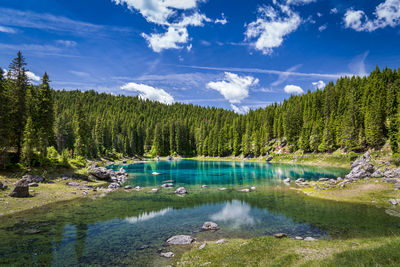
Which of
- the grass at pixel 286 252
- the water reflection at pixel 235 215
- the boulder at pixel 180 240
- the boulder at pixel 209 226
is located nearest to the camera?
the grass at pixel 286 252

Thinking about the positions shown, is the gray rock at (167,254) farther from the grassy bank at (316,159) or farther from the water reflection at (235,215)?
the grassy bank at (316,159)

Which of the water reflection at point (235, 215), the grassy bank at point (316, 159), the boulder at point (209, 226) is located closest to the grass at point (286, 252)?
the boulder at point (209, 226)

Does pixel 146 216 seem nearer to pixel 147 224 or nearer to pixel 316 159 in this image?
pixel 147 224

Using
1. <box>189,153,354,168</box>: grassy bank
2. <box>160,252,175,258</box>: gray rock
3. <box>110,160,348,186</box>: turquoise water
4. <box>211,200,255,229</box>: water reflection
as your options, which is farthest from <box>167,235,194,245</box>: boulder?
<box>189,153,354,168</box>: grassy bank

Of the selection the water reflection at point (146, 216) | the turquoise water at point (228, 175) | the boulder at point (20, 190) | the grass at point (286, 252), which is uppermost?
the boulder at point (20, 190)

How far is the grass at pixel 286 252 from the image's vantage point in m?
10.8

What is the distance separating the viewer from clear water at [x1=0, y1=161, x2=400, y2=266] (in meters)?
15.0

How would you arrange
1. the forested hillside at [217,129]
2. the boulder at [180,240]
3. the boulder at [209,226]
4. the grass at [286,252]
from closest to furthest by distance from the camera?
the grass at [286,252]
the boulder at [180,240]
the boulder at [209,226]
the forested hillside at [217,129]

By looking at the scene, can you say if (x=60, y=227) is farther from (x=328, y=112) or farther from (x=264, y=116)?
(x=264, y=116)

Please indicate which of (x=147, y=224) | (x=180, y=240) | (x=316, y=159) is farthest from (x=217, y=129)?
(x=180, y=240)

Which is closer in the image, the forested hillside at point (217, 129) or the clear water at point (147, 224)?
the clear water at point (147, 224)

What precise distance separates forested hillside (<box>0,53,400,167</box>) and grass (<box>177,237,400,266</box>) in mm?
38154

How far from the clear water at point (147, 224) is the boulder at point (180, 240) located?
0.84m

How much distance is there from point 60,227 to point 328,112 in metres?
125
